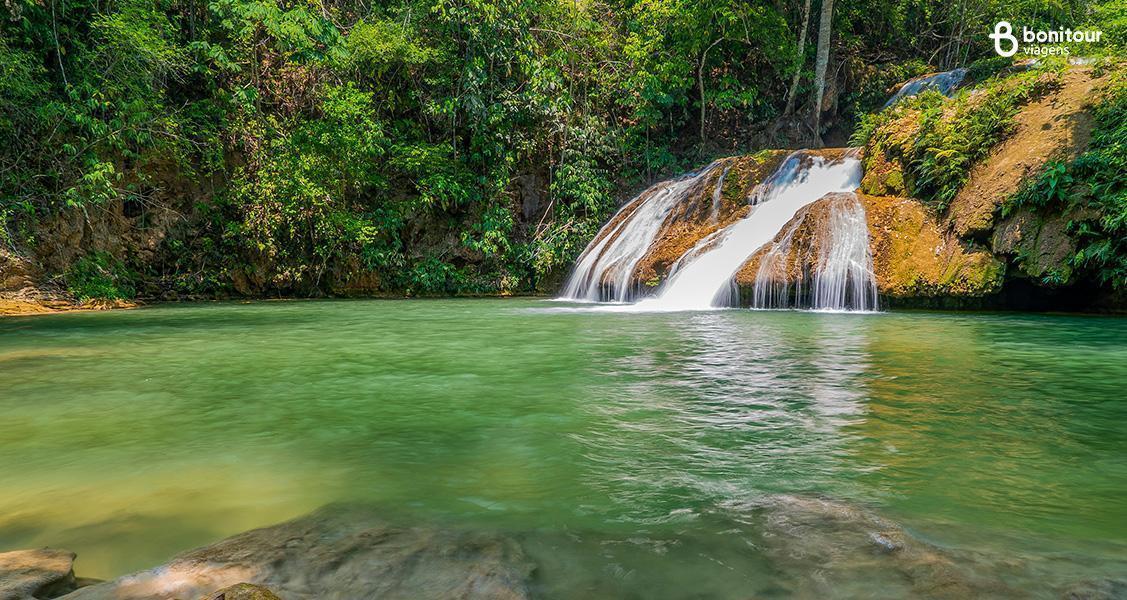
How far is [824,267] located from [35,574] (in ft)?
33.3

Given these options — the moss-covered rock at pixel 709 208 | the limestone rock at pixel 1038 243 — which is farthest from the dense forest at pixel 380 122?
the limestone rock at pixel 1038 243

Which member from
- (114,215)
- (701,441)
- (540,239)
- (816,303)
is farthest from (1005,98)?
(114,215)

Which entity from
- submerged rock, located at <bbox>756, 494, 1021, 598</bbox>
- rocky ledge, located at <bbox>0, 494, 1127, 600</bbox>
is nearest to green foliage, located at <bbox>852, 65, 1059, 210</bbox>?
submerged rock, located at <bbox>756, 494, 1021, 598</bbox>

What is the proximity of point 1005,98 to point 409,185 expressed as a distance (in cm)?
1278

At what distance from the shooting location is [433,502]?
214cm

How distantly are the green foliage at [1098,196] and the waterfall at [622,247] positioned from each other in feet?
20.9

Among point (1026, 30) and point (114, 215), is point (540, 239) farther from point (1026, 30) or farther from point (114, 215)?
point (1026, 30)

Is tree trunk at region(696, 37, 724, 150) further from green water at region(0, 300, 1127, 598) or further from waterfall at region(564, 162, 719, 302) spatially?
green water at region(0, 300, 1127, 598)

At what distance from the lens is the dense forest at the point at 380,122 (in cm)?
1188

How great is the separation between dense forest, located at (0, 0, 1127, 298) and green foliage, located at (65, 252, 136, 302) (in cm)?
4

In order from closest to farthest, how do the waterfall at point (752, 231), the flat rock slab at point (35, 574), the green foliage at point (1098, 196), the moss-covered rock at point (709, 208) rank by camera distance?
the flat rock slab at point (35, 574), the green foliage at point (1098, 196), the waterfall at point (752, 231), the moss-covered rock at point (709, 208)

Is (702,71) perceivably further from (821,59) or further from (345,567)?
(345,567)

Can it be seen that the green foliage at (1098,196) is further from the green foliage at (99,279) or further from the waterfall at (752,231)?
the green foliage at (99,279)

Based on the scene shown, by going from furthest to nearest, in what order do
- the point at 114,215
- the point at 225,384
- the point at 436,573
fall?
1. the point at 114,215
2. the point at 225,384
3. the point at 436,573
